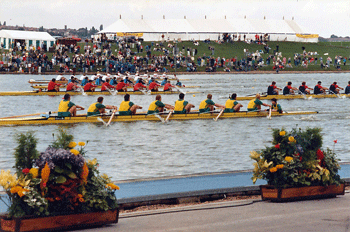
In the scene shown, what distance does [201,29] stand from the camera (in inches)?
3812

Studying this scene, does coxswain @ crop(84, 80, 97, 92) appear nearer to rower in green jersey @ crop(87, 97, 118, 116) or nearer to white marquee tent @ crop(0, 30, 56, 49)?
rower in green jersey @ crop(87, 97, 118, 116)

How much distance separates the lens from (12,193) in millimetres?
8516

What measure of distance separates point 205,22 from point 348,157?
263 feet

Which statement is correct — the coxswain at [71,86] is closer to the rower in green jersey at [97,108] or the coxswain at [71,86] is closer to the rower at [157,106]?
the rower at [157,106]

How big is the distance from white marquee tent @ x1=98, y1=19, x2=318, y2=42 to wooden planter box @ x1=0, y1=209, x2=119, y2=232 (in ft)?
267

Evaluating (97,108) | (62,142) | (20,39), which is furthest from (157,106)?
(20,39)

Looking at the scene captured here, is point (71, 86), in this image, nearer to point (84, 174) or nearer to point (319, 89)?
point (319, 89)

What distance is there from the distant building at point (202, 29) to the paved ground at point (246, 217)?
77.9 meters

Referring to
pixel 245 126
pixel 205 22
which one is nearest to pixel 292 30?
pixel 205 22

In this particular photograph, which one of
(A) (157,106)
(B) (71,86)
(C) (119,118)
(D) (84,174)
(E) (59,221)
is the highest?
(D) (84,174)

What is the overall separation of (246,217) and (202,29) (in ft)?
291

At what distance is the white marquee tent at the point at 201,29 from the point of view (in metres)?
92.7

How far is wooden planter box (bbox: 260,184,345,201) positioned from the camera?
11.1 metres

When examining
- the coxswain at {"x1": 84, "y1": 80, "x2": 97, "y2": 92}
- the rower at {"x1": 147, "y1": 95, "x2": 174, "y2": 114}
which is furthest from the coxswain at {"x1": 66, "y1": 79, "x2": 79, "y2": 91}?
the rower at {"x1": 147, "y1": 95, "x2": 174, "y2": 114}
